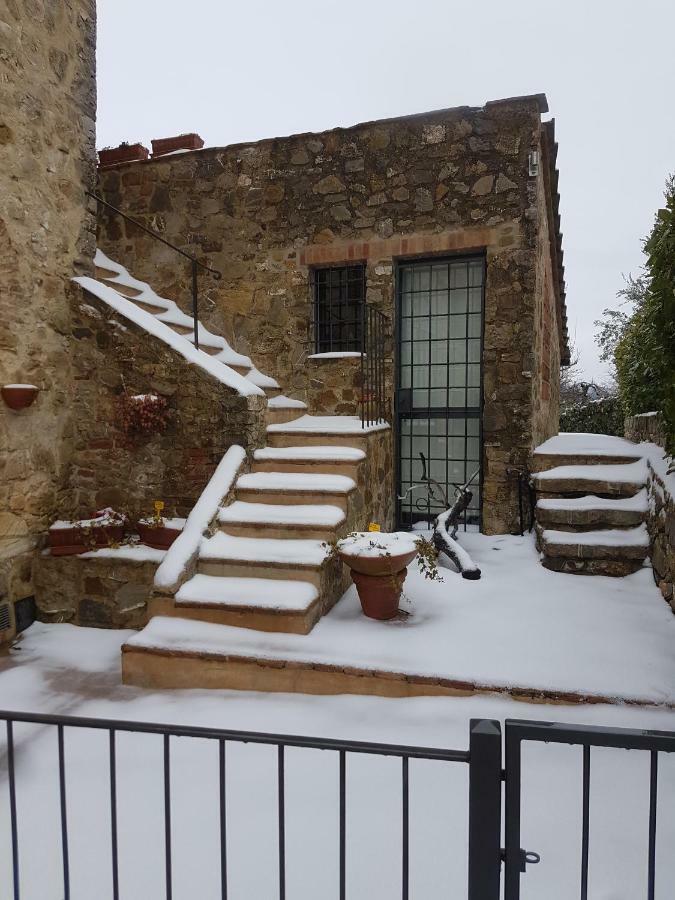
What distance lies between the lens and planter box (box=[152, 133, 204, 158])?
22.4ft

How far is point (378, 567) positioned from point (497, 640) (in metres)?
0.82

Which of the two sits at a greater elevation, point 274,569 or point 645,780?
point 274,569

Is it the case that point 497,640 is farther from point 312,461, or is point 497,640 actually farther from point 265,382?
point 265,382

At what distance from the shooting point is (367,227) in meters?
6.14

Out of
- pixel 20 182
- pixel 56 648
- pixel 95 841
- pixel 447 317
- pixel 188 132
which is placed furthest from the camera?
pixel 188 132

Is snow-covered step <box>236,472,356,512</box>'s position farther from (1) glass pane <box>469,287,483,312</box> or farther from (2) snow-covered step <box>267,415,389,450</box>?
(1) glass pane <box>469,287,483,312</box>

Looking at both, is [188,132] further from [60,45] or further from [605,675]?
[605,675]

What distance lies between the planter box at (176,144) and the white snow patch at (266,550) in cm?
507

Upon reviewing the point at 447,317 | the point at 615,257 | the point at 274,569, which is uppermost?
the point at 615,257

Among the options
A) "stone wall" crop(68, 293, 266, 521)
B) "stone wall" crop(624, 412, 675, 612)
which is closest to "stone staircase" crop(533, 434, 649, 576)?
"stone wall" crop(624, 412, 675, 612)

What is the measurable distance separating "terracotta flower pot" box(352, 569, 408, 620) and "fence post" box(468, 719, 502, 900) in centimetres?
237

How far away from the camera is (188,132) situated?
6.84 metres

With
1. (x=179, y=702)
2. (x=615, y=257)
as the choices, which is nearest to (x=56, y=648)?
(x=179, y=702)

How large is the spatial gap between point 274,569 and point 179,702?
3.27 ft
